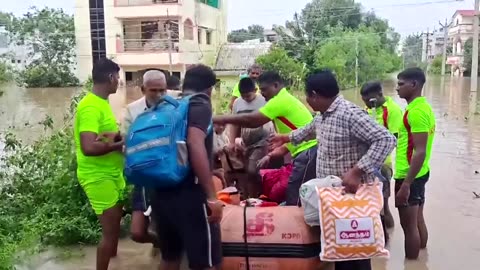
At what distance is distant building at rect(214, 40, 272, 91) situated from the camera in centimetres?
3416

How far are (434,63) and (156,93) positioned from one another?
67525mm

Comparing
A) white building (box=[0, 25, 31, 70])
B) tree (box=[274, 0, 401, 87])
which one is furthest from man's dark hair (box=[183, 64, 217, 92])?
white building (box=[0, 25, 31, 70])

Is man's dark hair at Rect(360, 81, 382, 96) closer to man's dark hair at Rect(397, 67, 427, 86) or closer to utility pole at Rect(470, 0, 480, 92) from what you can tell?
man's dark hair at Rect(397, 67, 427, 86)

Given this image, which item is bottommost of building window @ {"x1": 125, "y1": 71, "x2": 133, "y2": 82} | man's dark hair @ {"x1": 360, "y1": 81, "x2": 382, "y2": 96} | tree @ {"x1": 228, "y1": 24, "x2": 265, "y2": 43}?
building window @ {"x1": 125, "y1": 71, "x2": 133, "y2": 82}

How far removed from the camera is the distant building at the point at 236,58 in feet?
112

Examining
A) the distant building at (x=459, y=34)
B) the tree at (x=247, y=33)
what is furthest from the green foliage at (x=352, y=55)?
the tree at (x=247, y=33)

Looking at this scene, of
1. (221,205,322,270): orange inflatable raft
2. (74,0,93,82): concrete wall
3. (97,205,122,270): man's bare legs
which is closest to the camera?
(221,205,322,270): orange inflatable raft

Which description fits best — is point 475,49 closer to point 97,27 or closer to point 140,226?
point 97,27

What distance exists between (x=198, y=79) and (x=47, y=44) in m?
39.8

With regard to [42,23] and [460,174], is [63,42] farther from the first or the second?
[460,174]

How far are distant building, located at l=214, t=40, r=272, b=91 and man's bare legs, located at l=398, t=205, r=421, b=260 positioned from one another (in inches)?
1127

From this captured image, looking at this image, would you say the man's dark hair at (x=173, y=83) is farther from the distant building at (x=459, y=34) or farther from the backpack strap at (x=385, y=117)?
the distant building at (x=459, y=34)

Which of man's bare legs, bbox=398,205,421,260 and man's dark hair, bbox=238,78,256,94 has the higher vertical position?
man's dark hair, bbox=238,78,256,94

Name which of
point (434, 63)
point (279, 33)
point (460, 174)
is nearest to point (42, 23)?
point (279, 33)
